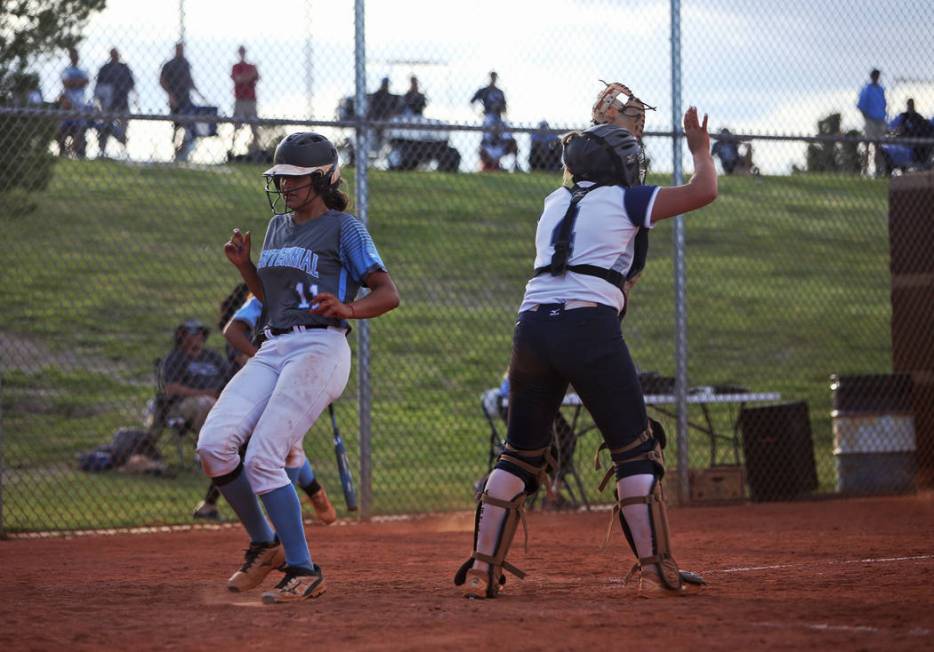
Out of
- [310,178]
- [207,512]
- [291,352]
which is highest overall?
[310,178]

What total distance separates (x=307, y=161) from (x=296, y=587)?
1.83m

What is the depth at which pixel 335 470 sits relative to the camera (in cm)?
1407

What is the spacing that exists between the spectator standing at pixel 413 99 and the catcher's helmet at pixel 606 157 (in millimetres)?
4808

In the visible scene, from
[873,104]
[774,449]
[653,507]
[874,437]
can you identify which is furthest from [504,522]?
[873,104]

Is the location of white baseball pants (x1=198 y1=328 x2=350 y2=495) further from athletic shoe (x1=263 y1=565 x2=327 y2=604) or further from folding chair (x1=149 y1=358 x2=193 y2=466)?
folding chair (x1=149 y1=358 x2=193 y2=466)

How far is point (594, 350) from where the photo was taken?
223 inches

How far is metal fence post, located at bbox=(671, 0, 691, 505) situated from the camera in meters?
11.0

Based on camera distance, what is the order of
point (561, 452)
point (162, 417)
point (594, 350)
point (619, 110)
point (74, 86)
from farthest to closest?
point (162, 417), point (561, 452), point (74, 86), point (619, 110), point (594, 350)

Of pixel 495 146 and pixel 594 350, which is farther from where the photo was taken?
pixel 495 146

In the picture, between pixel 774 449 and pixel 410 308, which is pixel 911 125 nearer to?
pixel 774 449

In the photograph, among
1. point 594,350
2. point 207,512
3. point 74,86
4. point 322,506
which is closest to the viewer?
point 594,350

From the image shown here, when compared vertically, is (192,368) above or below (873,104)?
below

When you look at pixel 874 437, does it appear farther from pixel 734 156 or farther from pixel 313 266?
pixel 313 266

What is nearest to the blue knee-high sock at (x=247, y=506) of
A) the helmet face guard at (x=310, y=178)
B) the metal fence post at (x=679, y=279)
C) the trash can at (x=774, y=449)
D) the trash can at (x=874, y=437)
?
the helmet face guard at (x=310, y=178)
